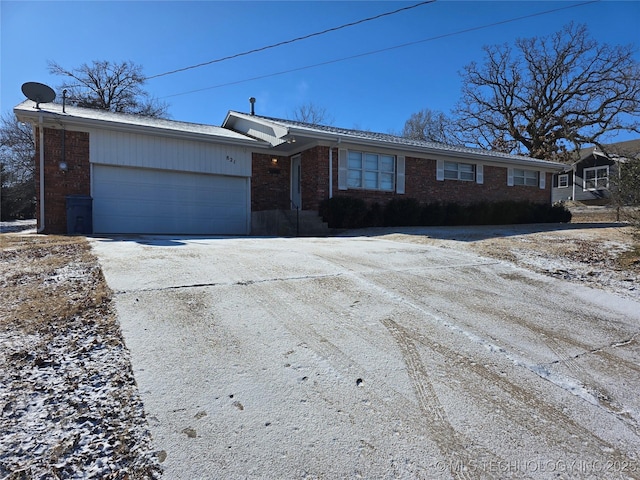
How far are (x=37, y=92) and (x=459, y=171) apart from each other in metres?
14.0

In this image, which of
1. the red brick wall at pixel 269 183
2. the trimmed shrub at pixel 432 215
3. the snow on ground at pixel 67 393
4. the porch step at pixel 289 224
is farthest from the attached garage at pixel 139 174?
the snow on ground at pixel 67 393

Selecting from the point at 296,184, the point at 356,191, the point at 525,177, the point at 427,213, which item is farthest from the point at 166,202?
the point at 525,177

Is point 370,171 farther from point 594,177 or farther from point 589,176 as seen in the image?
point 589,176

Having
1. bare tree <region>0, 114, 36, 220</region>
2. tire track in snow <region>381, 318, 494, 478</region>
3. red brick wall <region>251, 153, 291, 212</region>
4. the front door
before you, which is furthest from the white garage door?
bare tree <region>0, 114, 36, 220</region>

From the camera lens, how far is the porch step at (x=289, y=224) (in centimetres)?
1198

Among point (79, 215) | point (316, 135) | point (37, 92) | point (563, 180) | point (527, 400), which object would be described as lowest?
point (527, 400)

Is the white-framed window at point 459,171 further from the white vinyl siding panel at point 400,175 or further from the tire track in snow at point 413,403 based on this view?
the tire track in snow at point 413,403

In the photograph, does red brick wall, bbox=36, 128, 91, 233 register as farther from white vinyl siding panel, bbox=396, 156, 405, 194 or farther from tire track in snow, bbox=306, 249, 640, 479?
tire track in snow, bbox=306, 249, 640, 479

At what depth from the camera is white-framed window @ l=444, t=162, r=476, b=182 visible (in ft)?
49.3

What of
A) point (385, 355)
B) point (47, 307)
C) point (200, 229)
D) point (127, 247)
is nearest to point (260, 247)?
point (127, 247)

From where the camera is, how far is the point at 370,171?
520 inches

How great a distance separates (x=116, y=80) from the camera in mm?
29141

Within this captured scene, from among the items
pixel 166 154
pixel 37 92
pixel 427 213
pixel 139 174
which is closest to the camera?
pixel 37 92

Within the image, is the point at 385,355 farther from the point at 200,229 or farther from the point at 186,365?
the point at 200,229
